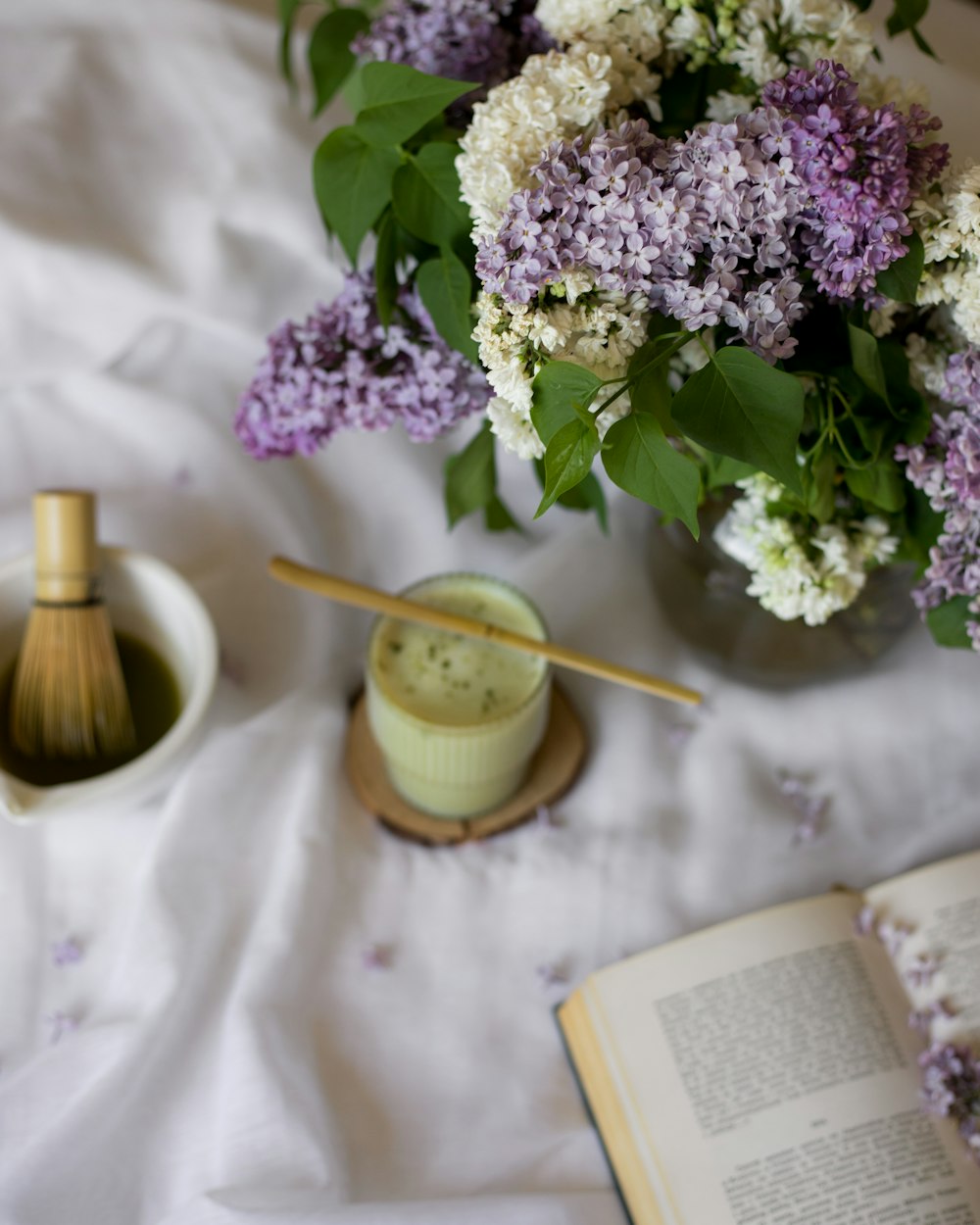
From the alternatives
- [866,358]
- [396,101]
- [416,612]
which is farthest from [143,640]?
[866,358]

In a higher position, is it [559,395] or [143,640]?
[143,640]

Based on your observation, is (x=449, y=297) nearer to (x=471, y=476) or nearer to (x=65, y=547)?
(x=471, y=476)

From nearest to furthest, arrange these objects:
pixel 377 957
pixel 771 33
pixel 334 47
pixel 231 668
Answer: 1. pixel 771 33
2. pixel 334 47
3. pixel 377 957
4. pixel 231 668

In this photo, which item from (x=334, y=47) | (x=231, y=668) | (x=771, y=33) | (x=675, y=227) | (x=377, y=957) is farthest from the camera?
(x=231, y=668)

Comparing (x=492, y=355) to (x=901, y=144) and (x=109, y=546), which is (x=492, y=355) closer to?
(x=901, y=144)

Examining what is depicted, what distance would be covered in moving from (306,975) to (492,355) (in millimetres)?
479

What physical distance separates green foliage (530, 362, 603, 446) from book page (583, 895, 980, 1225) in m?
0.40

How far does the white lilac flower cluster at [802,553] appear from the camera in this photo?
22.3 inches

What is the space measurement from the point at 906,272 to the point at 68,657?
0.55 metres

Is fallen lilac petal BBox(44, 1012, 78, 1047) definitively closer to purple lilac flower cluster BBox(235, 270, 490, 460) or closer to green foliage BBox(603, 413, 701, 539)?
purple lilac flower cluster BBox(235, 270, 490, 460)

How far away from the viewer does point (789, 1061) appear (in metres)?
0.66

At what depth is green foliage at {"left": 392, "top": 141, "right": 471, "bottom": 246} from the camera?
1.70 feet

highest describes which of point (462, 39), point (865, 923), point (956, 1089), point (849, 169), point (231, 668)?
point (462, 39)

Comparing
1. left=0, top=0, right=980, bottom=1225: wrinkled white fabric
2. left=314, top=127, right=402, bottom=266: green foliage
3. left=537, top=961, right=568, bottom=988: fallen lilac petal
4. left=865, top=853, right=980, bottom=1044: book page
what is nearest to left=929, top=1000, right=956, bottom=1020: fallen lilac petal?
left=865, top=853, right=980, bottom=1044: book page
